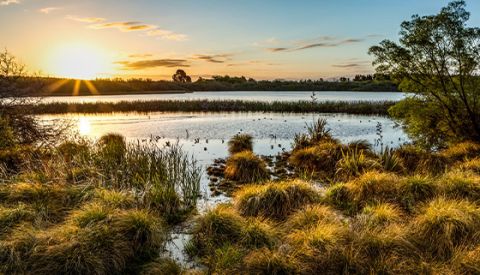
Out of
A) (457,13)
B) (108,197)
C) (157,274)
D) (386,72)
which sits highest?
(457,13)

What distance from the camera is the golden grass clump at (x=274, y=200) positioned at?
28.5 ft

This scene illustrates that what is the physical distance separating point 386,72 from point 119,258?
48.3ft

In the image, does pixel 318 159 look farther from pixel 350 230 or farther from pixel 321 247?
pixel 321 247

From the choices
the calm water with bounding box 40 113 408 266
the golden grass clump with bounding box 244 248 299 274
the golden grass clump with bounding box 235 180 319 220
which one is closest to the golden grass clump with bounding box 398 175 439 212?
the golden grass clump with bounding box 235 180 319 220

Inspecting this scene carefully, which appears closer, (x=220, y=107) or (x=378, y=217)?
(x=378, y=217)

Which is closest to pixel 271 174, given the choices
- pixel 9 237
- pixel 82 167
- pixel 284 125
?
pixel 82 167

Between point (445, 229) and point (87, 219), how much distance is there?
6.19 metres

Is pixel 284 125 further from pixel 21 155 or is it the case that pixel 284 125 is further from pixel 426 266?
pixel 426 266

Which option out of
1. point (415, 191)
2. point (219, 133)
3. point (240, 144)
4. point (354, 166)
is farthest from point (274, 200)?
point (219, 133)

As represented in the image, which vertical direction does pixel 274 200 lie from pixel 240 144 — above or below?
below

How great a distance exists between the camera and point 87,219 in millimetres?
7055

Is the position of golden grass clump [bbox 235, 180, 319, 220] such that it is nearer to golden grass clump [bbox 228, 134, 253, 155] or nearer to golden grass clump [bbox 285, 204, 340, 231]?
golden grass clump [bbox 285, 204, 340, 231]

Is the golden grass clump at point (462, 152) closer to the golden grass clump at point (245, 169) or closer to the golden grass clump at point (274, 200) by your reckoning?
the golden grass clump at point (245, 169)

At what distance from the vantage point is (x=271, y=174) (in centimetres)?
1295
